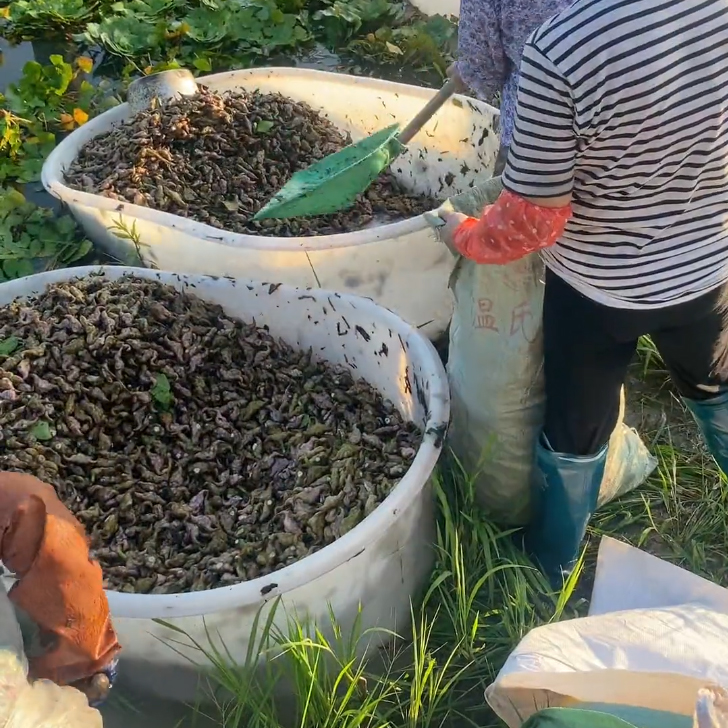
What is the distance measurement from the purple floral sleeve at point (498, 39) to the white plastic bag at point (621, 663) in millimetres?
1055

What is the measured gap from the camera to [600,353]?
4.74 ft

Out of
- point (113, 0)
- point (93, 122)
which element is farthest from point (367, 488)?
point (113, 0)

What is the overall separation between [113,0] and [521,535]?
373 centimetres

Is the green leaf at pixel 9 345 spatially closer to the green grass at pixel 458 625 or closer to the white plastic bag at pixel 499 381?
the green grass at pixel 458 625

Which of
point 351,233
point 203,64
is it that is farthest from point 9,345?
point 203,64

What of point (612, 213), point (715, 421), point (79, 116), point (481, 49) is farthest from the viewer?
point (79, 116)

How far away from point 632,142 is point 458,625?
1065 mm

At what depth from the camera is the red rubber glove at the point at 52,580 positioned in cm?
86

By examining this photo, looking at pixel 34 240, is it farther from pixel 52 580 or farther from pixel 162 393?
pixel 52 580

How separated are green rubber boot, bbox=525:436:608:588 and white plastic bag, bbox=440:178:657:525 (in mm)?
63

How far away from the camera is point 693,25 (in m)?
1.03

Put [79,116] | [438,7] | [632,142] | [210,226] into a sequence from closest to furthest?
[632,142] < [210,226] < [79,116] < [438,7]

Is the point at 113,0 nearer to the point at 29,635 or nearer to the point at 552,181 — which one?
the point at 552,181

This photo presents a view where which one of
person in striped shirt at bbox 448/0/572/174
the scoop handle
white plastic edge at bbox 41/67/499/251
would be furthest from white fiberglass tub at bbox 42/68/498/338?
person in striped shirt at bbox 448/0/572/174
